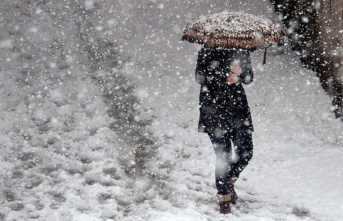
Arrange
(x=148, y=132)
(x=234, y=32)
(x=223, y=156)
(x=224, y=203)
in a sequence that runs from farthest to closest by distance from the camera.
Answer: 1. (x=148, y=132)
2. (x=224, y=203)
3. (x=223, y=156)
4. (x=234, y=32)

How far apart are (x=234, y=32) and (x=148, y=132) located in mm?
3222

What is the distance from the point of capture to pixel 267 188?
587cm

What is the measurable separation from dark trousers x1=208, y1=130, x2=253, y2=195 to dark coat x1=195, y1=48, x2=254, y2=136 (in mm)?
88

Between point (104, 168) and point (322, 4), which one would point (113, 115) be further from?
point (322, 4)

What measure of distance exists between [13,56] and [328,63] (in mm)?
6192

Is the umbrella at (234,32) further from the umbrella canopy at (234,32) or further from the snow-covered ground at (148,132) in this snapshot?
the snow-covered ground at (148,132)

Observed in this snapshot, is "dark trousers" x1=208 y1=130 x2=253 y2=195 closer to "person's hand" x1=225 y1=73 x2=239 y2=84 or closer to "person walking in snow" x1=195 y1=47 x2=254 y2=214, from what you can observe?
"person walking in snow" x1=195 y1=47 x2=254 y2=214

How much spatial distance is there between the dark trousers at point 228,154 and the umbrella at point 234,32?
960 mm

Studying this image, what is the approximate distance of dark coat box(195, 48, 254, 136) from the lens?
15.9 feet

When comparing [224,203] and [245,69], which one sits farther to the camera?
[224,203]

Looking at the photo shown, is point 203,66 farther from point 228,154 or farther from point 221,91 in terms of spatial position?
point 228,154

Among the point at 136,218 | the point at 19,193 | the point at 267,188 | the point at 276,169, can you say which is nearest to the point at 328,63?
the point at 276,169

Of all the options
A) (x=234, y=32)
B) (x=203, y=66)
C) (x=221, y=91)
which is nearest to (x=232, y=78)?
(x=221, y=91)

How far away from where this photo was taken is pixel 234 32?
4637 millimetres
